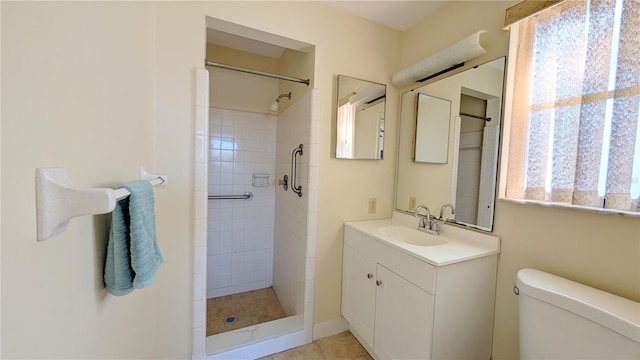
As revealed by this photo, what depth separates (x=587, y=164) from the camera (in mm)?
1000

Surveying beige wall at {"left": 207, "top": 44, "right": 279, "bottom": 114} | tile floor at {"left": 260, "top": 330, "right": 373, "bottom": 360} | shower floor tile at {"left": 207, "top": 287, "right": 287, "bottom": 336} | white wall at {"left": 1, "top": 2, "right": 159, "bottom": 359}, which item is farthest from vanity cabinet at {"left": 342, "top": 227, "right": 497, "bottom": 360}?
beige wall at {"left": 207, "top": 44, "right": 279, "bottom": 114}

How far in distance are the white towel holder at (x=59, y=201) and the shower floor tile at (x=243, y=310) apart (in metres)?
1.87

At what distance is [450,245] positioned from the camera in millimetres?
1375

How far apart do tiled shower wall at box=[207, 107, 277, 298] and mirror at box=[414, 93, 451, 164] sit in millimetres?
1515

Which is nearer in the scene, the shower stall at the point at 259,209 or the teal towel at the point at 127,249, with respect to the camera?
the teal towel at the point at 127,249

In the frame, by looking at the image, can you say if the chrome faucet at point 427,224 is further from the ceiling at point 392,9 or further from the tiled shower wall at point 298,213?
the ceiling at point 392,9

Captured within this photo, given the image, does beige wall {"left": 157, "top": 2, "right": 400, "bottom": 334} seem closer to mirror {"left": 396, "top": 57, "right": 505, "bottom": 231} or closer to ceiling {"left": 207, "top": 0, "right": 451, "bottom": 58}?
ceiling {"left": 207, "top": 0, "right": 451, "bottom": 58}

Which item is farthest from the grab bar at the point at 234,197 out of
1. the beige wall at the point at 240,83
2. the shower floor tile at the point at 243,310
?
the shower floor tile at the point at 243,310

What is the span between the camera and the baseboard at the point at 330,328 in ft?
5.91

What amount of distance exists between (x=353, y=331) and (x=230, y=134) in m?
2.13

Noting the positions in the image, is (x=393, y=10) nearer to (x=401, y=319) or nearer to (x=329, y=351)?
(x=401, y=319)

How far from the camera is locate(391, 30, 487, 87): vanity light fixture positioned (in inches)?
53.7

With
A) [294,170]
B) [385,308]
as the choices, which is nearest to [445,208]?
[385,308]

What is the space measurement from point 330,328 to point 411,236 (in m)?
0.97
